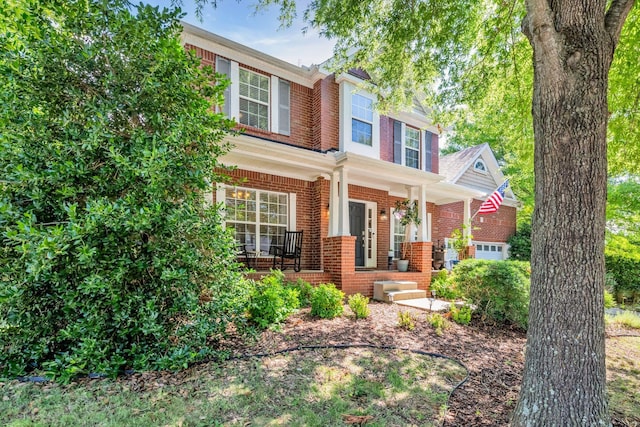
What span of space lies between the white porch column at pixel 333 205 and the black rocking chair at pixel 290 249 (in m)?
0.81

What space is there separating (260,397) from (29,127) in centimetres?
323

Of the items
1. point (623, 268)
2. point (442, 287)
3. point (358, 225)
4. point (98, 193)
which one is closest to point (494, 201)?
point (442, 287)

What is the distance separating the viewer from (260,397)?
2.84m

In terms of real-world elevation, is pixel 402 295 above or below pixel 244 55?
below

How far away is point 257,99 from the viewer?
8.01 m

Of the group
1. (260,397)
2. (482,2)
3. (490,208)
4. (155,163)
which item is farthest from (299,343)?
(490,208)

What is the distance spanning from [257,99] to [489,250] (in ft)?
39.4

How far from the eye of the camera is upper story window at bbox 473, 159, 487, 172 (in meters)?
14.2

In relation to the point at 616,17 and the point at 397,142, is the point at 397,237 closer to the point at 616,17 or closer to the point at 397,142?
the point at 397,142

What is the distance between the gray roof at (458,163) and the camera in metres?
13.4

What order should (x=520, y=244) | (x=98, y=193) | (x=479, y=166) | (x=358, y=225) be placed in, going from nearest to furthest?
1. (x=98, y=193)
2. (x=358, y=225)
3. (x=479, y=166)
4. (x=520, y=244)

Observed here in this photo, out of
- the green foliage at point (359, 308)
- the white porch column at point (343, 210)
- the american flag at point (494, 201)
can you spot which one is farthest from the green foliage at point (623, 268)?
the green foliage at point (359, 308)

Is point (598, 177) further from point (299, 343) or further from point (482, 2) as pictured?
point (482, 2)

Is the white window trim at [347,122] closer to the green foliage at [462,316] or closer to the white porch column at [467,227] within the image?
the white porch column at [467,227]
